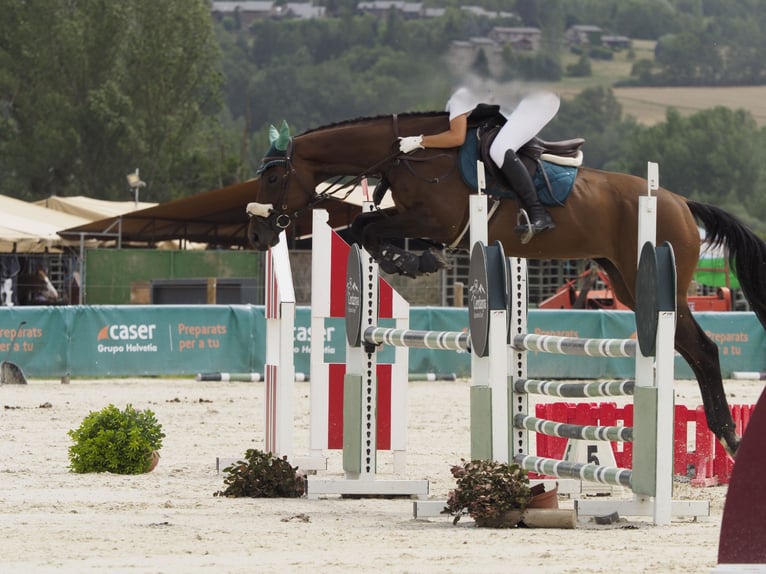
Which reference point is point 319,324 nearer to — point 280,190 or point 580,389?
point 280,190

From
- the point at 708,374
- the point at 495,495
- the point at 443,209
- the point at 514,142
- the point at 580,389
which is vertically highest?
the point at 514,142

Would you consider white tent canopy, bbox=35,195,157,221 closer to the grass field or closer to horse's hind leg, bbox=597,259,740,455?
horse's hind leg, bbox=597,259,740,455

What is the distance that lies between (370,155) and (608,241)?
4.90ft

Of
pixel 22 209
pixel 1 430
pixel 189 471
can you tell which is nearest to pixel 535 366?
pixel 1 430

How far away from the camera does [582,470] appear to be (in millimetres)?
5930

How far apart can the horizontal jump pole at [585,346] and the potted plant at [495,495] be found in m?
0.58

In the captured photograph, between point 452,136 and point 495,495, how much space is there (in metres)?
2.45

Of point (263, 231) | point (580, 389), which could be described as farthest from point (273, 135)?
point (580, 389)

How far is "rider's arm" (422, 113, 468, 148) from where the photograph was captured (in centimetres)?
725

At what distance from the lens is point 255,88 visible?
254ft

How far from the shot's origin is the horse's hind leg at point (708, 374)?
7430mm

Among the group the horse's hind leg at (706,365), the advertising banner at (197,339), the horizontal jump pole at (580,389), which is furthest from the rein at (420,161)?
the advertising banner at (197,339)

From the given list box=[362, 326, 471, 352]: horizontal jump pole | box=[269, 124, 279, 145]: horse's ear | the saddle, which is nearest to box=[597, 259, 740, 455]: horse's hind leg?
the saddle

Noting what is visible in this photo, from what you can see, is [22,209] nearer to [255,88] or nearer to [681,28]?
[255,88]
